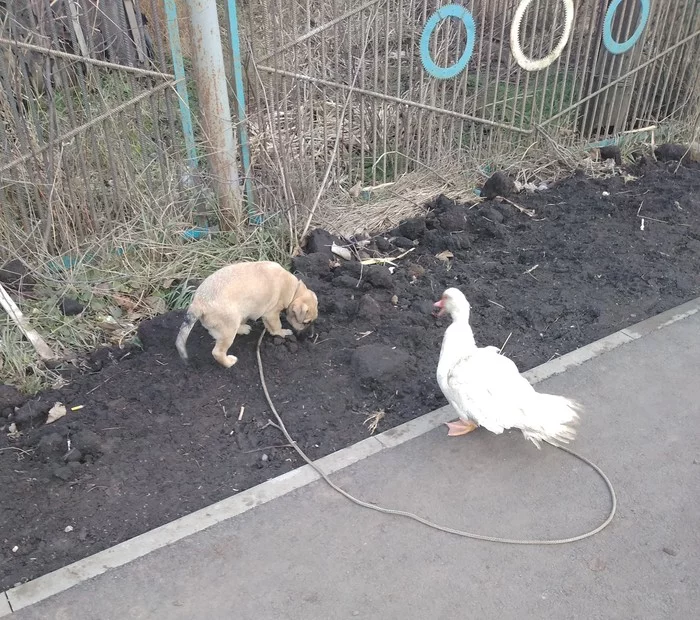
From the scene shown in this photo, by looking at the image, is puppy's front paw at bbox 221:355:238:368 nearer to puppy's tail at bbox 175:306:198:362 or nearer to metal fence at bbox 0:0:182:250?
puppy's tail at bbox 175:306:198:362

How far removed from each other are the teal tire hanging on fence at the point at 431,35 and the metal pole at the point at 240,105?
202cm

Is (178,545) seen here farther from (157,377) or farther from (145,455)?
(157,377)

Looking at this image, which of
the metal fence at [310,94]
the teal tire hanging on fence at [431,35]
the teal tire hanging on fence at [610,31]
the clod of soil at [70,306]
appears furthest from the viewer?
the teal tire hanging on fence at [610,31]

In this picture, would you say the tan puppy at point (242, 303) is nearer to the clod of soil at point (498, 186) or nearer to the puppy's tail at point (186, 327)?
the puppy's tail at point (186, 327)

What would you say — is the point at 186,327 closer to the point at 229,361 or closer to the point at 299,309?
the point at 229,361

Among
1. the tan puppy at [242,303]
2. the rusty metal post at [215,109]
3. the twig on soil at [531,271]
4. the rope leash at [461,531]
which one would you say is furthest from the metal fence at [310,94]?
the rope leash at [461,531]

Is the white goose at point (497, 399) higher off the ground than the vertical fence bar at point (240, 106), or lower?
lower

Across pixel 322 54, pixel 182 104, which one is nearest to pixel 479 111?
pixel 322 54

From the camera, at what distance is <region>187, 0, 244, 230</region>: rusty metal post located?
4.90m

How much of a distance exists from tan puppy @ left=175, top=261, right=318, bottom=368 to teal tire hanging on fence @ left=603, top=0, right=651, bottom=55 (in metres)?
5.46

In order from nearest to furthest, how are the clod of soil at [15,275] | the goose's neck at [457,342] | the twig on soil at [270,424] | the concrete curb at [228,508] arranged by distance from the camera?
the concrete curb at [228,508]
the goose's neck at [457,342]
the twig on soil at [270,424]
the clod of soil at [15,275]

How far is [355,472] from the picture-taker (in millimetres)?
3535

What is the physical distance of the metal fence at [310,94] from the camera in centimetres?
485

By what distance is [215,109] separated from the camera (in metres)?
5.17
